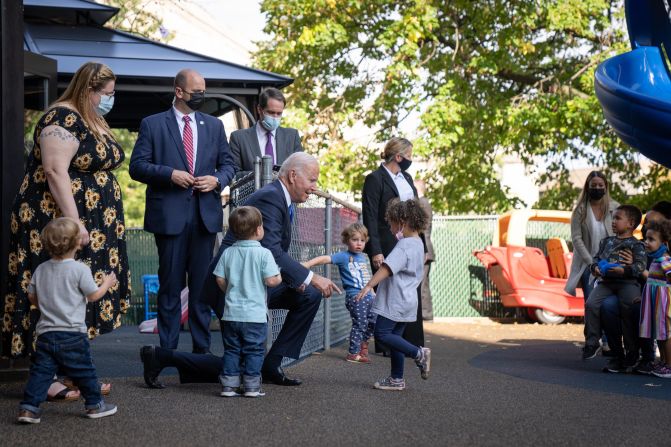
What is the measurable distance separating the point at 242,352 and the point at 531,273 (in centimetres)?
1179

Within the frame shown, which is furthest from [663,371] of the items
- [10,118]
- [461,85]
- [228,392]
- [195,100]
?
[461,85]

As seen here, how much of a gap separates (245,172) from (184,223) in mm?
1477

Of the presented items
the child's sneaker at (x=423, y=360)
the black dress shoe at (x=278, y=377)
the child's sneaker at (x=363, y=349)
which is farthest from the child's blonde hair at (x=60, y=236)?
the child's sneaker at (x=363, y=349)

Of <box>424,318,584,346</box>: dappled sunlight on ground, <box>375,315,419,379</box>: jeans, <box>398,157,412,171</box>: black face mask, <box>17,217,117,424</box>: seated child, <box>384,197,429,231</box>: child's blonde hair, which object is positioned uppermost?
<box>398,157,412,171</box>: black face mask

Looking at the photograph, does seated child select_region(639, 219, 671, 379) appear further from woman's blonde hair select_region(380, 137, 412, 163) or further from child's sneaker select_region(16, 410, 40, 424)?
child's sneaker select_region(16, 410, 40, 424)

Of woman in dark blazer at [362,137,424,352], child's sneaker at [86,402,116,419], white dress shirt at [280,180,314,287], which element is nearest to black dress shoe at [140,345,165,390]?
child's sneaker at [86,402,116,419]

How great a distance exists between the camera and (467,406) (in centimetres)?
670

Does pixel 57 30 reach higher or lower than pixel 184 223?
higher

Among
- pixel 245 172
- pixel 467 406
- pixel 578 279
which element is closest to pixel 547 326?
pixel 578 279

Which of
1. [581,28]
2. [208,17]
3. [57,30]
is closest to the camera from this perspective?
[57,30]

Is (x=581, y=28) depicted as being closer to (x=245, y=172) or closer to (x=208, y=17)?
(x=245, y=172)

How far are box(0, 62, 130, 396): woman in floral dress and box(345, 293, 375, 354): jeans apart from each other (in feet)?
11.2

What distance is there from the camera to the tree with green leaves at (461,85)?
2200 cm

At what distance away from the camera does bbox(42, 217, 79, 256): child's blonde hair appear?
5.79m
